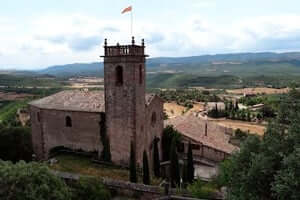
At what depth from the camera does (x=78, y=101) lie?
32.8 meters

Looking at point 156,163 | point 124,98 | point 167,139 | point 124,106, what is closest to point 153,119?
point 167,139

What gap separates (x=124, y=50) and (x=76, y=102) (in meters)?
8.71

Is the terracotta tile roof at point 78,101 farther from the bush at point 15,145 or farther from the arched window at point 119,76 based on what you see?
the bush at point 15,145

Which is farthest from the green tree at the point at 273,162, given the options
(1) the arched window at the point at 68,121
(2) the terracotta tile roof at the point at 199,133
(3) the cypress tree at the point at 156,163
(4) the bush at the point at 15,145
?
(4) the bush at the point at 15,145

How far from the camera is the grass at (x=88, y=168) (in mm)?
27234

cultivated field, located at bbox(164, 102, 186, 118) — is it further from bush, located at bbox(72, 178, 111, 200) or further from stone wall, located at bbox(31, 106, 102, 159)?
bush, located at bbox(72, 178, 111, 200)

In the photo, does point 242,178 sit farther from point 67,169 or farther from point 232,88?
point 232,88

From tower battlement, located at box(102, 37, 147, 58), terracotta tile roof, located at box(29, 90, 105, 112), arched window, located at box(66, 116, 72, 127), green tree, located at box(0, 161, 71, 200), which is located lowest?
green tree, located at box(0, 161, 71, 200)

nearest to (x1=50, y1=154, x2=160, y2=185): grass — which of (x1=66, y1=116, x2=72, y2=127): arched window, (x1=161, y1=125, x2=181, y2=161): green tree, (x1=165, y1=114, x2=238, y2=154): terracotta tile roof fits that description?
(x1=66, y1=116, x2=72, y2=127): arched window

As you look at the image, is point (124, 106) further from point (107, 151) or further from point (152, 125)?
point (152, 125)

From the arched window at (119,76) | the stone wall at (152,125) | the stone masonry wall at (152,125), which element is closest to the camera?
the arched window at (119,76)

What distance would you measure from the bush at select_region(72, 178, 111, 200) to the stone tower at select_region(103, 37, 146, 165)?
902 centimetres

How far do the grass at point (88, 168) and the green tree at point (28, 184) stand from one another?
32.3 feet

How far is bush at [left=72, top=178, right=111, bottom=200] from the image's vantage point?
19.0 m
